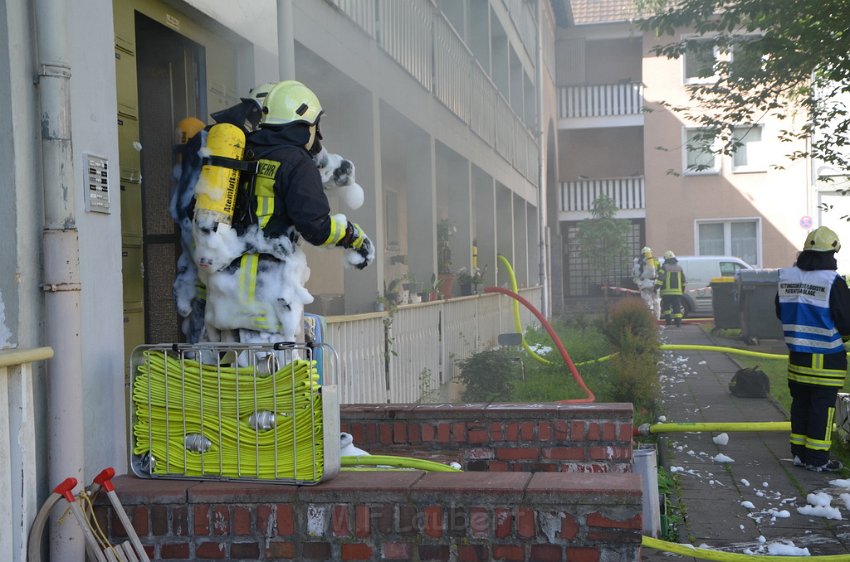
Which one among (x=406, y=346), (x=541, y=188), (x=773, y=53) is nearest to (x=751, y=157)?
(x=541, y=188)

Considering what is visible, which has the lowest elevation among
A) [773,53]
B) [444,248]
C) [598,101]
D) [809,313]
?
[809,313]

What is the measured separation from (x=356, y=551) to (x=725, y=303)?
1764 centimetres

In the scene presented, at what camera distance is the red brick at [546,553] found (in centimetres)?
313

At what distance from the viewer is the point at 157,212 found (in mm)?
5301

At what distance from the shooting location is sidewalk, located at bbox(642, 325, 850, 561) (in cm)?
546

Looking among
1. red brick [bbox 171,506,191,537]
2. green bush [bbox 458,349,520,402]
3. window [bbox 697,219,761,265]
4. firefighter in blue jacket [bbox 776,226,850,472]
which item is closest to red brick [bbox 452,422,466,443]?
red brick [bbox 171,506,191,537]

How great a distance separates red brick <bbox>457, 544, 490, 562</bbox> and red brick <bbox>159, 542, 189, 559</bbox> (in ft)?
3.03

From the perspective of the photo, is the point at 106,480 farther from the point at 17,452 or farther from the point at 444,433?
the point at 444,433

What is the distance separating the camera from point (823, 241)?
7738mm

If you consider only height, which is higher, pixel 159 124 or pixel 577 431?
pixel 159 124

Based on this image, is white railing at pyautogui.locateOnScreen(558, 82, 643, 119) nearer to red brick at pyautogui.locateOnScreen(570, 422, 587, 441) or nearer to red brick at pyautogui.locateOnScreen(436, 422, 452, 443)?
red brick at pyautogui.locateOnScreen(570, 422, 587, 441)

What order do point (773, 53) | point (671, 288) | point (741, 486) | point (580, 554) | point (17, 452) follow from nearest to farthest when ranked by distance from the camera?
point (17, 452), point (580, 554), point (741, 486), point (773, 53), point (671, 288)

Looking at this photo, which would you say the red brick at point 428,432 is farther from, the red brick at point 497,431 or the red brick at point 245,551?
the red brick at point 245,551

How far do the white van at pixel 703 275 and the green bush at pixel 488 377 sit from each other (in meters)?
17.0
